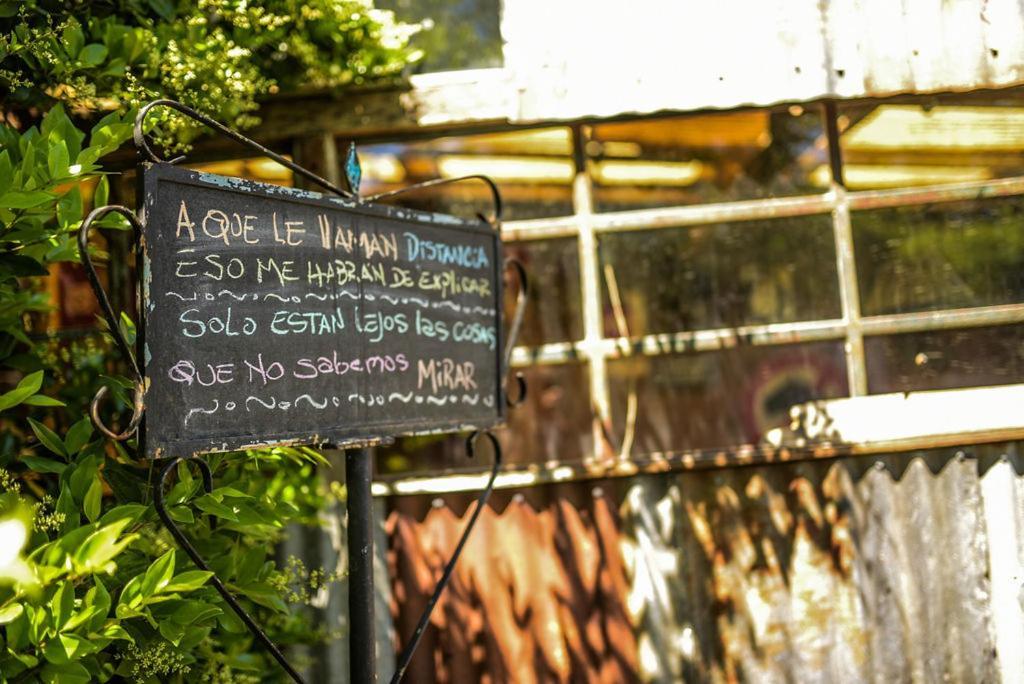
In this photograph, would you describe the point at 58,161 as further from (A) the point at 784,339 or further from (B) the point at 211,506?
(A) the point at 784,339

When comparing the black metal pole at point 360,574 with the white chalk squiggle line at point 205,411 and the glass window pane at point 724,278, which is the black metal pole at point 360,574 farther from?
the glass window pane at point 724,278

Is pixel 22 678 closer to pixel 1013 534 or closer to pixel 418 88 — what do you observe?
pixel 418 88

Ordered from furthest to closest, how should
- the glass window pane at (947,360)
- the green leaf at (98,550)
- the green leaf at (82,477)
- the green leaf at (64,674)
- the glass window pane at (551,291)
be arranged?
the glass window pane at (551,291) < the glass window pane at (947,360) < the green leaf at (82,477) < the green leaf at (64,674) < the green leaf at (98,550)

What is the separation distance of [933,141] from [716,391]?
1417 millimetres

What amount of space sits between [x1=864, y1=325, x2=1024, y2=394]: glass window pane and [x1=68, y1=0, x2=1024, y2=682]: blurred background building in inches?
0.5

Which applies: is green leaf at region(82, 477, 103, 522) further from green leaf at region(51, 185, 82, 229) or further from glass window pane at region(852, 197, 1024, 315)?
glass window pane at region(852, 197, 1024, 315)

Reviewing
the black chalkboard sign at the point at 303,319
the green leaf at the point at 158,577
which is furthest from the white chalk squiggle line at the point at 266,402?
the green leaf at the point at 158,577

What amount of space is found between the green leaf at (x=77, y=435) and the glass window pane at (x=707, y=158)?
219 centimetres

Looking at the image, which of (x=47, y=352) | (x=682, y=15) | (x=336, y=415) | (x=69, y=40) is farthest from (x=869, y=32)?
(x=47, y=352)

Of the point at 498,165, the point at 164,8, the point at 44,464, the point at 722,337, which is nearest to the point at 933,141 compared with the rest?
the point at 722,337

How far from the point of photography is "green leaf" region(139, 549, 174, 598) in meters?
2.01

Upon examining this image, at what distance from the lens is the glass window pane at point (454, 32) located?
11.9 ft

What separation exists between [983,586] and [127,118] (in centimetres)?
354

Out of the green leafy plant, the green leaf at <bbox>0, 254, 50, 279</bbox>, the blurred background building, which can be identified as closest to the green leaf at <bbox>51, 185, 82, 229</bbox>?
the green leafy plant
